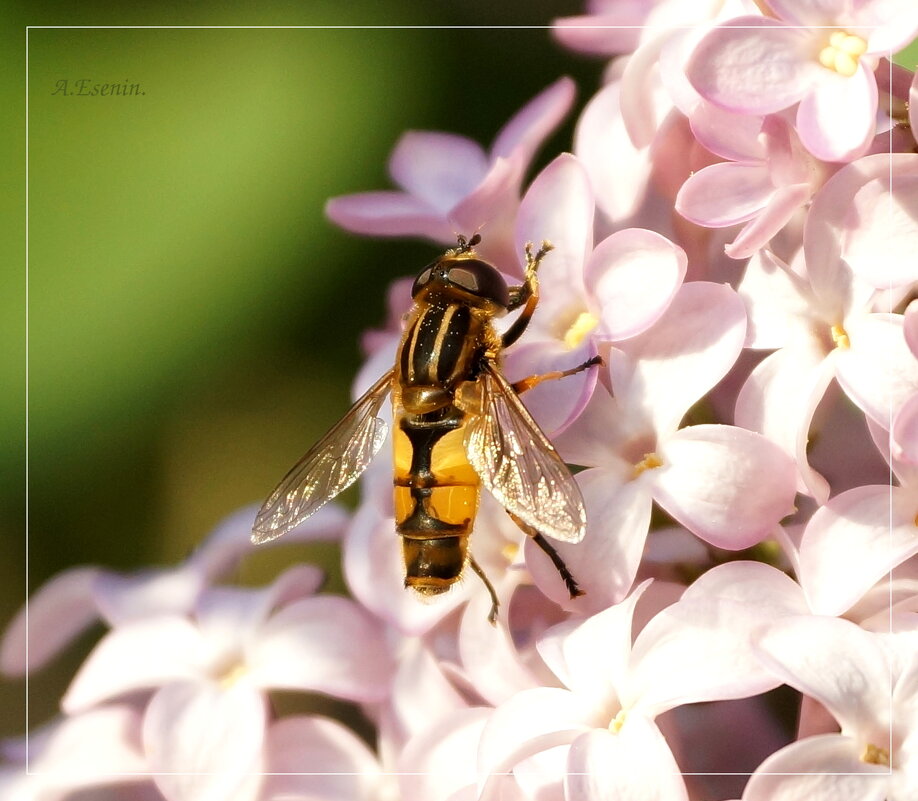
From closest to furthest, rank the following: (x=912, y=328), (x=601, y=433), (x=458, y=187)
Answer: (x=912, y=328)
(x=601, y=433)
(x=458, y=187)

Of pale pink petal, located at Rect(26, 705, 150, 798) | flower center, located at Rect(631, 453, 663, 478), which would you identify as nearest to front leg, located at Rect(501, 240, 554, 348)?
flower center, located at Rect(631, 453, 663, 478)

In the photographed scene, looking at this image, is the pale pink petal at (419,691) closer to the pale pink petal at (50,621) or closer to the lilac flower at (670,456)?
the lilac flower at (670,456)

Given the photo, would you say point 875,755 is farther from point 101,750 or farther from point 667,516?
point 101,750

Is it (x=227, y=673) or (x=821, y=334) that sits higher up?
(x=821, y=334)

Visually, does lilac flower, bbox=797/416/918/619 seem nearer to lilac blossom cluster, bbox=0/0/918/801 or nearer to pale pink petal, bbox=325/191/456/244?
lilac blossom cluster, bbox=0/0/918/801

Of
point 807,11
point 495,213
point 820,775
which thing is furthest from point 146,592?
point 807,11

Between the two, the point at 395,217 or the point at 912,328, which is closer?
the point at 912,328

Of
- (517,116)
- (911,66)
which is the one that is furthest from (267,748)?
(911,66)
